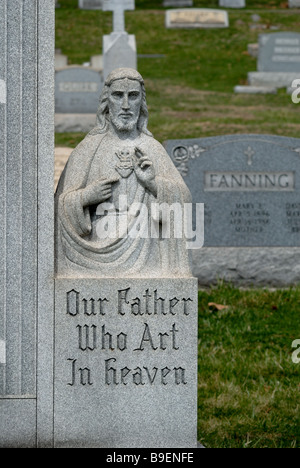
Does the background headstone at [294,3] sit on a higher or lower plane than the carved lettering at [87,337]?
higher

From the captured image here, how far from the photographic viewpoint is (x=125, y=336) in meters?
5.71

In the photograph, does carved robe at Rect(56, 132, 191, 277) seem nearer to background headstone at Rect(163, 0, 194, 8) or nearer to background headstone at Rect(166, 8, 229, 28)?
background headstone at Rect(166, 8, 229, 28)

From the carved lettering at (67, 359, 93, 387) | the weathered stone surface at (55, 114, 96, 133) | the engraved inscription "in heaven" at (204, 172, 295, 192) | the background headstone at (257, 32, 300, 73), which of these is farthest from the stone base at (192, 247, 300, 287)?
the background headstone at (257, 32, 300, 73)

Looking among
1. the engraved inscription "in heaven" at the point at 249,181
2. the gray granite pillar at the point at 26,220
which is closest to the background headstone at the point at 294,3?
the engraved inscription "in heaven" at the point at 249,181

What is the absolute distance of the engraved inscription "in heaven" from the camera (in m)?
10.6

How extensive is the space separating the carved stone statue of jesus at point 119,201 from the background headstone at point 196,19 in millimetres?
23074

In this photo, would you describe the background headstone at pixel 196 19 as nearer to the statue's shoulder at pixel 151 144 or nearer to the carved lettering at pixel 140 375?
the statue's shoulder at pixel 151 144

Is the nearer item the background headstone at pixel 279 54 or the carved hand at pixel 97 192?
the carved hand at pixel 97 192

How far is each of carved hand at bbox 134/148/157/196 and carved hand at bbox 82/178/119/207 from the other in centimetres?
19

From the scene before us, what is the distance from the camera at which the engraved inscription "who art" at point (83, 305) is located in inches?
223

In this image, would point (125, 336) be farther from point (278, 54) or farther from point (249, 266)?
point (278, 54)

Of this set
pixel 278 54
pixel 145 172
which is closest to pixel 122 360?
pixel 145 172

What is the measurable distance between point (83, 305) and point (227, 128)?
10407 mm
